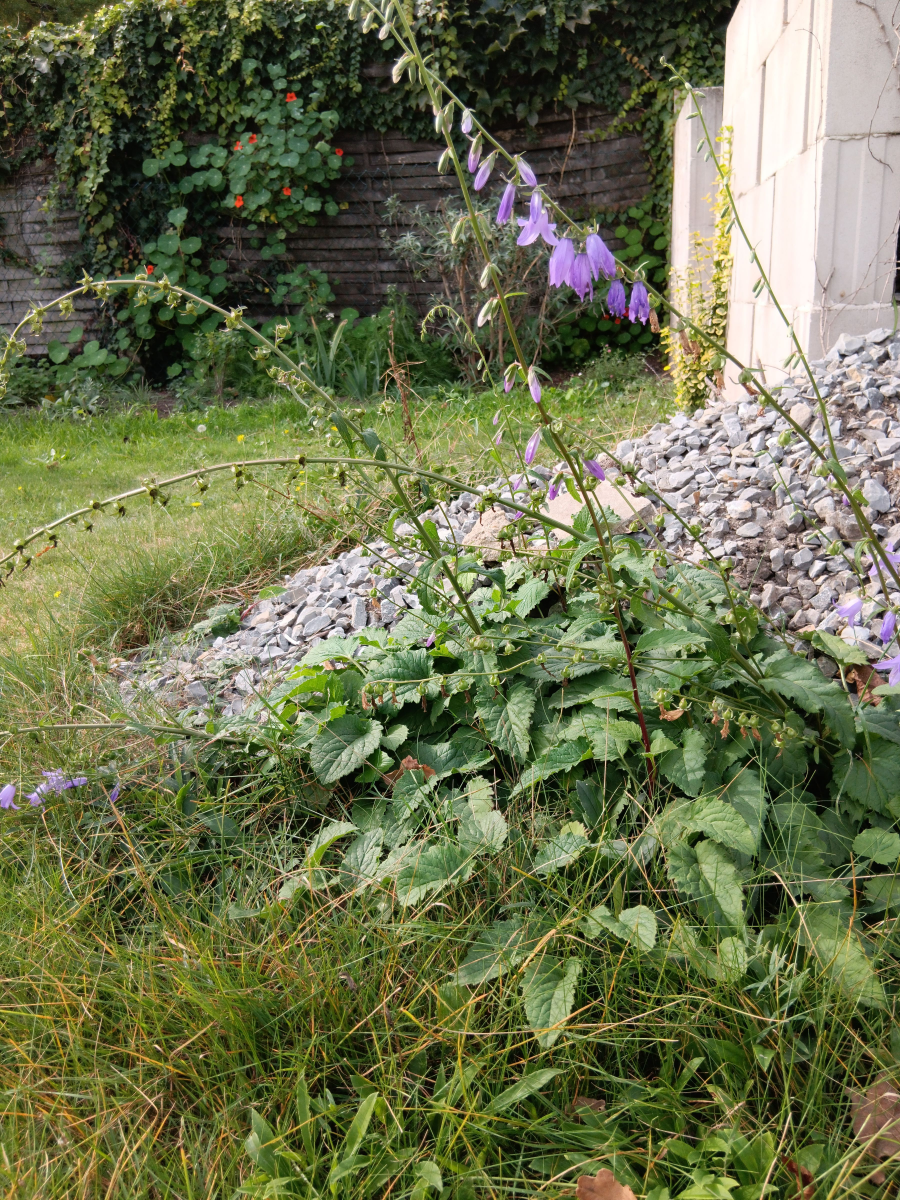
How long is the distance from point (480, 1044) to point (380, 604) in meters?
1.59

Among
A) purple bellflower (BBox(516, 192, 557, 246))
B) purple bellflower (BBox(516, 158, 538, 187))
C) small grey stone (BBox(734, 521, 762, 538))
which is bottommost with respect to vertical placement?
small grey stone (BBox(734, 521, 762, 538))

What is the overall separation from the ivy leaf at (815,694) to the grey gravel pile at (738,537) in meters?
0.38

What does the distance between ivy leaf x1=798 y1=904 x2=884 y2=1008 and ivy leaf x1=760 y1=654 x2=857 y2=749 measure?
1.05 feet

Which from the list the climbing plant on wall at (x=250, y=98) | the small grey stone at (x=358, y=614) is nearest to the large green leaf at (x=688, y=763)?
the small grey stone at (x=358, y=614)

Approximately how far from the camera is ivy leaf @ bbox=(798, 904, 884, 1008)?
1292mm

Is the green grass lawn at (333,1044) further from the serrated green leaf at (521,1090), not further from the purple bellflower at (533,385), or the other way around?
the purple bellflower at (533,385)

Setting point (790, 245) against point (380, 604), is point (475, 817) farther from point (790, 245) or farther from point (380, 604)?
point (790, 245)

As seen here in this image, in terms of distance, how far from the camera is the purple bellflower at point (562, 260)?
133 cm

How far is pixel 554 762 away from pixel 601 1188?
725 millimetres

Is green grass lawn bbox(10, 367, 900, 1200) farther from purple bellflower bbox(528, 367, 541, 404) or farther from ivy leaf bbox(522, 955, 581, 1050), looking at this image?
purple bellflower bbox(528, 367, 541, 404)

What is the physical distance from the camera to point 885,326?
313 centimetres

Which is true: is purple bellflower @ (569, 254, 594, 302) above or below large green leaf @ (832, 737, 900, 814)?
above

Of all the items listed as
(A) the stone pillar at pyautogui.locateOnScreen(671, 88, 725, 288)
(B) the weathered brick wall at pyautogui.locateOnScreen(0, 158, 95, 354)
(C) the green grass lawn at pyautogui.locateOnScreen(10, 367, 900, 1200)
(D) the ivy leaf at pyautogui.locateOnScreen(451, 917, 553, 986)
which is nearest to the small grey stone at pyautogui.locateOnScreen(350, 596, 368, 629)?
(C) the green grass lawn at pyautogui.locateOnScreen(10, 367, 900, 1200)

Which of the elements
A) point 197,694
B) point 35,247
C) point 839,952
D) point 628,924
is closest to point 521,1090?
point 628,924
